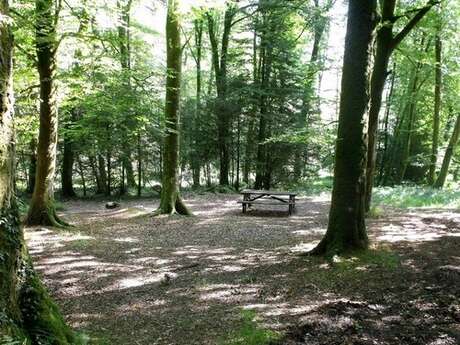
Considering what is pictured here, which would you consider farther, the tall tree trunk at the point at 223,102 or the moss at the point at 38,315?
the tall tree trunk at the point at 223,102

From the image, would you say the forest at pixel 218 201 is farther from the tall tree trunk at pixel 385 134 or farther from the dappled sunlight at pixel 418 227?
the tall tree trunk at pixel 385 134

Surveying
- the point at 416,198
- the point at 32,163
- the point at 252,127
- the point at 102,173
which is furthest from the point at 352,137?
the point at 32,163

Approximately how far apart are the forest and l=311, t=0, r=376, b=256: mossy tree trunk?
0.9 inches

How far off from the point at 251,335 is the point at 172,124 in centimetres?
858

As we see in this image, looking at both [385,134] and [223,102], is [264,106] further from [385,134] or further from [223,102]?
[385,134]

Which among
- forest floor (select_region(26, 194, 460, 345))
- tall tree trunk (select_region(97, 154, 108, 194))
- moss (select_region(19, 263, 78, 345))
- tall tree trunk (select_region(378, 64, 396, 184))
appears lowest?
forest floor (select_region(26, 194, 460, 345))

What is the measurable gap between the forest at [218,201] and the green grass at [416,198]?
0.16 m

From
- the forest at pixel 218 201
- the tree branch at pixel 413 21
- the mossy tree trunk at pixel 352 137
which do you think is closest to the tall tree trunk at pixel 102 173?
the forest at pixel 218 201

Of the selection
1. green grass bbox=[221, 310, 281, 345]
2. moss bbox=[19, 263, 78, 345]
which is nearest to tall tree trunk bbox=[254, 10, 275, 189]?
green grass bbox=[221, 310, 281, 345]

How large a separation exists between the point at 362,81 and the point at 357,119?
623mm

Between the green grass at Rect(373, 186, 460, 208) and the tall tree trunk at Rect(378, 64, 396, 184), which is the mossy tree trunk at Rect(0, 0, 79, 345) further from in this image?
the tall tree trunk at Rect(378, 64, 396, 184)

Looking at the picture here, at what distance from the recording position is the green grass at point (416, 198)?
1434cm

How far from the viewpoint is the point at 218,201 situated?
54.9ft

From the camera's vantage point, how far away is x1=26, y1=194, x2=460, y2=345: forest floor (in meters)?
4.43
